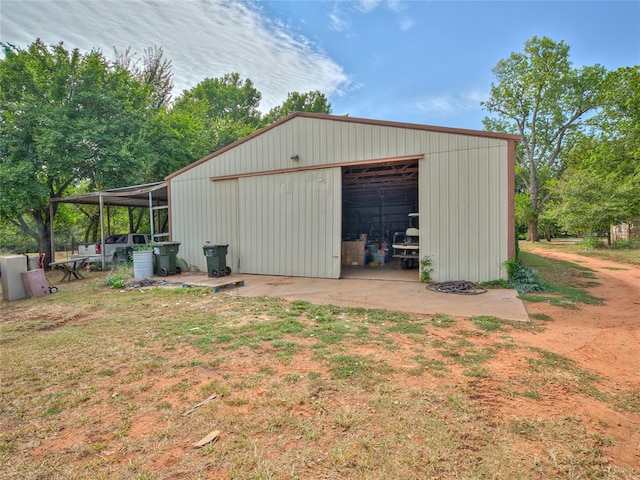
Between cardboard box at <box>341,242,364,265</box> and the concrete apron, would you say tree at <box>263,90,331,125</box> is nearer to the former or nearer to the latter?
cardboard box at <box>341,242,364,265</box>

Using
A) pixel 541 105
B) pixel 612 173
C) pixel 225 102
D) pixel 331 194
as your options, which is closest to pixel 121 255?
pixel 331 194

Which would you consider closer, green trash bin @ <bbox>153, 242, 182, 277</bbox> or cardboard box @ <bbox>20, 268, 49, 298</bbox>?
cardboard box @ <bbox>20, 268, 49, 298</bbox>

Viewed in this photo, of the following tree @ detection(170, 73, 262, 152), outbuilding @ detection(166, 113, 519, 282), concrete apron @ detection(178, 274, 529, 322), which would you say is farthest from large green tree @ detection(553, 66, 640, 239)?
tree @ detection(170, 73, 262, 152)

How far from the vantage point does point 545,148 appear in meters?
24.2

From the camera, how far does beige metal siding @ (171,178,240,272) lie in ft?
31.9

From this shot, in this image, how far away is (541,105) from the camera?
22844 mm

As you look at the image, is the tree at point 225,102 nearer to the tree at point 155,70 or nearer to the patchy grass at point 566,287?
the tree at point 155,70

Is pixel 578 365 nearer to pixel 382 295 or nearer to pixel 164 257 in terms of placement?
pixel 382 295

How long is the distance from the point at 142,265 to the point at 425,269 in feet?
25.5

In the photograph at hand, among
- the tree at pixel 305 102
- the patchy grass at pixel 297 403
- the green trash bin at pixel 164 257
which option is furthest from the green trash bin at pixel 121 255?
the tree at pixel 305 102

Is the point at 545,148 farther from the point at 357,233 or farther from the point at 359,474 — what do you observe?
the point at 359,474

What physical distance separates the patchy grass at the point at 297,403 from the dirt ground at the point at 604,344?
0.33 feet

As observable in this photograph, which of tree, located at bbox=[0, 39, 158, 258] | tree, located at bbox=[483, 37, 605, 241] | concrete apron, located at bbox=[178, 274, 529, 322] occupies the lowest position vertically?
concrete apron, located at bbox=[178, 274, 529, 322]

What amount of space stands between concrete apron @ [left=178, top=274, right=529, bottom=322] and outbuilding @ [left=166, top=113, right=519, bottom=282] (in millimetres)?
816
